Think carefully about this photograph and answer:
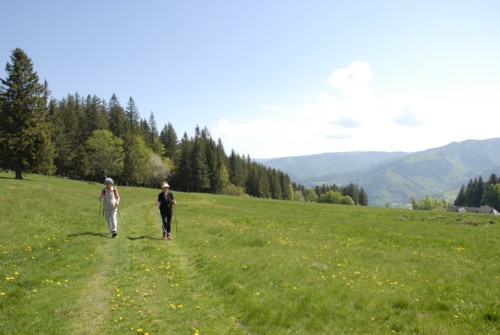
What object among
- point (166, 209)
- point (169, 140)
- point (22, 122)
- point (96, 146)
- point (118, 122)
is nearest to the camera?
point (166, 209)

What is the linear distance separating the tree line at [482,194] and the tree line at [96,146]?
321ft

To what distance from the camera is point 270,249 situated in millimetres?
17094

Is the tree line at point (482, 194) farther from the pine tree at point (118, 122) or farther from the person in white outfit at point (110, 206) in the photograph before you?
the person in white outfit at point (110, 206)

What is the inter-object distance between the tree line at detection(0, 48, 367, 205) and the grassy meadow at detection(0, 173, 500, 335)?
3488 cm

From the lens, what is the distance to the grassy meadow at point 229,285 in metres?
8.56

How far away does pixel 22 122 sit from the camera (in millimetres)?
49031

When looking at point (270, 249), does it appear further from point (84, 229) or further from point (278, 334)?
point (84, 229)

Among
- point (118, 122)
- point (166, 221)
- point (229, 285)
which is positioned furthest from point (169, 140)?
point (229, 285)

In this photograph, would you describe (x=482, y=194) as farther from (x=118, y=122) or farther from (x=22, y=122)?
(x=22, y=122)

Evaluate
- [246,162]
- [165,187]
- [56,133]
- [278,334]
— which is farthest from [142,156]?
[278,334]

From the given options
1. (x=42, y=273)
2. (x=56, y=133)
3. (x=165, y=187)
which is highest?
→ (x=56, y=133)

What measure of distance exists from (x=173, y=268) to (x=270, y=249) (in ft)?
18.7

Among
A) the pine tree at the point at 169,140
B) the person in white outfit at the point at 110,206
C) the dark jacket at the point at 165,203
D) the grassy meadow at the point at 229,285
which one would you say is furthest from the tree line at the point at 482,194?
the person in white outfit at the point at 110,206

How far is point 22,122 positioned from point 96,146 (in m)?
29.5
